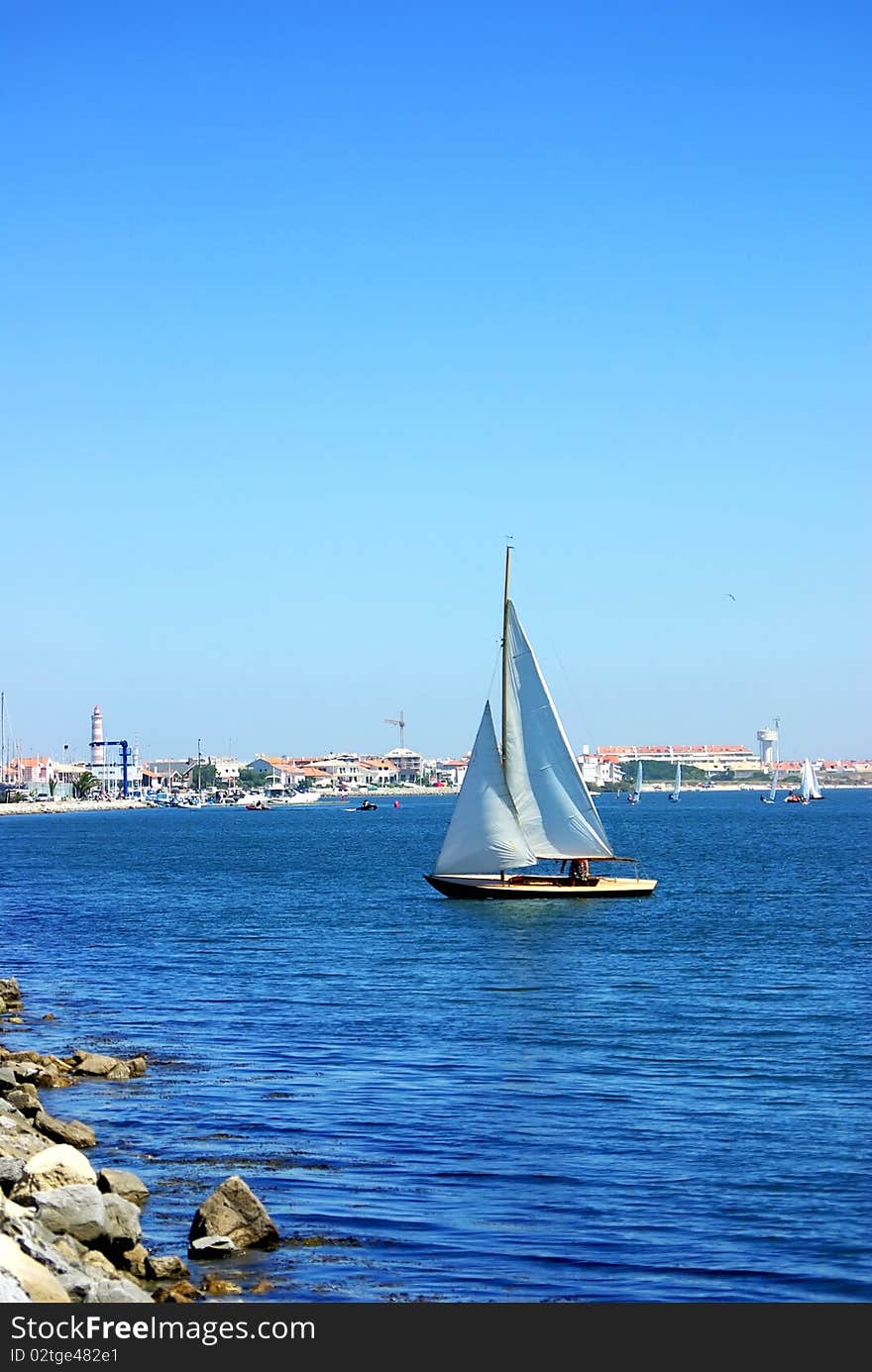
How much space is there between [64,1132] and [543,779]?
139 ft

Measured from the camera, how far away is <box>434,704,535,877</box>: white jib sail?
6619cm

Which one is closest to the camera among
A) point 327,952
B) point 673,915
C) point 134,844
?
point 327,952

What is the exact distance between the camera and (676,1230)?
20500mm

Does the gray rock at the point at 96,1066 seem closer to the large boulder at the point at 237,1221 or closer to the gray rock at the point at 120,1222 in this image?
the large boulder at the point at 237,1221

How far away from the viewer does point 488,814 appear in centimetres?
6631

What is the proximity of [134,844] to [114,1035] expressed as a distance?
114190 millimetres

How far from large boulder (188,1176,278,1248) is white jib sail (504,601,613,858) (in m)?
46.2

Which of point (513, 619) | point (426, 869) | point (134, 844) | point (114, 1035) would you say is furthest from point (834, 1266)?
point (134, 844)

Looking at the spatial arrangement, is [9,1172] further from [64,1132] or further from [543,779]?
[543,779]

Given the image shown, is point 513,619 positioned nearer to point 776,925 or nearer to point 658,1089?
point 776,925

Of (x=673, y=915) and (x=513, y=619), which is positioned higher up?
(x=513, y=619)

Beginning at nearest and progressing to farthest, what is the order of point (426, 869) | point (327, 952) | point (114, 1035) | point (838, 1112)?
point (838, 1112), point (114, 1035), point (327, 952), point (426, 869)

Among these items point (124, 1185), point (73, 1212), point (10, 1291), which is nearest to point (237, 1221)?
point (73, 1212)

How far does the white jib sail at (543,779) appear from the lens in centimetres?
6612
